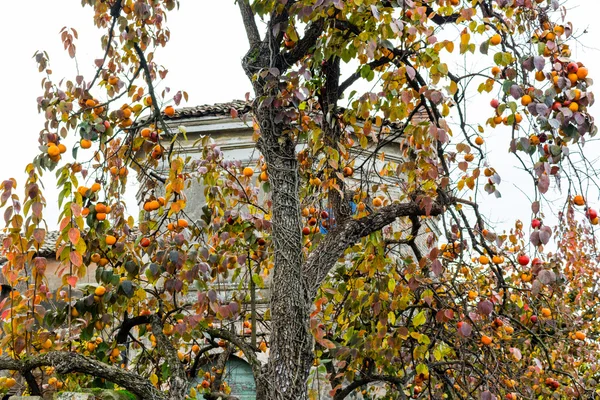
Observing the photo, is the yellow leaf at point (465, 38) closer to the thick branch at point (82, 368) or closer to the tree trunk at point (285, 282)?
the tree trunk at point (285, 282)

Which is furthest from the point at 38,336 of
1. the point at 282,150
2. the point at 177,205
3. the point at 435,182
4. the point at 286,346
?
the point at 435,182

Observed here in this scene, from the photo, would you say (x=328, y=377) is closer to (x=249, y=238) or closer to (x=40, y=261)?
(x=249, y=238)

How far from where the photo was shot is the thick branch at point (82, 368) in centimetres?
315

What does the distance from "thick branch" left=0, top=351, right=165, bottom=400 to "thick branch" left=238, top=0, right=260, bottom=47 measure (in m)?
2.08

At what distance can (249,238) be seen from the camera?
14.8 feet

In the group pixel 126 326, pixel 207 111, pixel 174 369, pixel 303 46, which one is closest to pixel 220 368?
pixel 126 326

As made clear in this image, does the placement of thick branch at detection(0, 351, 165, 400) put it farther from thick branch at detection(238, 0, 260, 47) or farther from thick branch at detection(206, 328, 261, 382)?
thick branch at detection(238, 0, 260, 47)

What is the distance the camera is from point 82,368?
319 centimetres

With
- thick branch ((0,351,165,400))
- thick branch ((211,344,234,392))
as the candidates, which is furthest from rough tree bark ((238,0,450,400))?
thick branch ((211,344,234,392))

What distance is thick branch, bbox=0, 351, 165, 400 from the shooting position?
3152 millimetres

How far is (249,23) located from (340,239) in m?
1.52

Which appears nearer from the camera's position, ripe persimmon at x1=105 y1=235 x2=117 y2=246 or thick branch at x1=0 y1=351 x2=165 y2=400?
thick branch at x1=0 y1=351 x2=165 y2=400

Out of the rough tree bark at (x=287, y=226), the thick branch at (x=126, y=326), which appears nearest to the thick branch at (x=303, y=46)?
the rough tree bark at (x=287, y=226)

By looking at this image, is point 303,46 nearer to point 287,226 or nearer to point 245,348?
point 287,226
